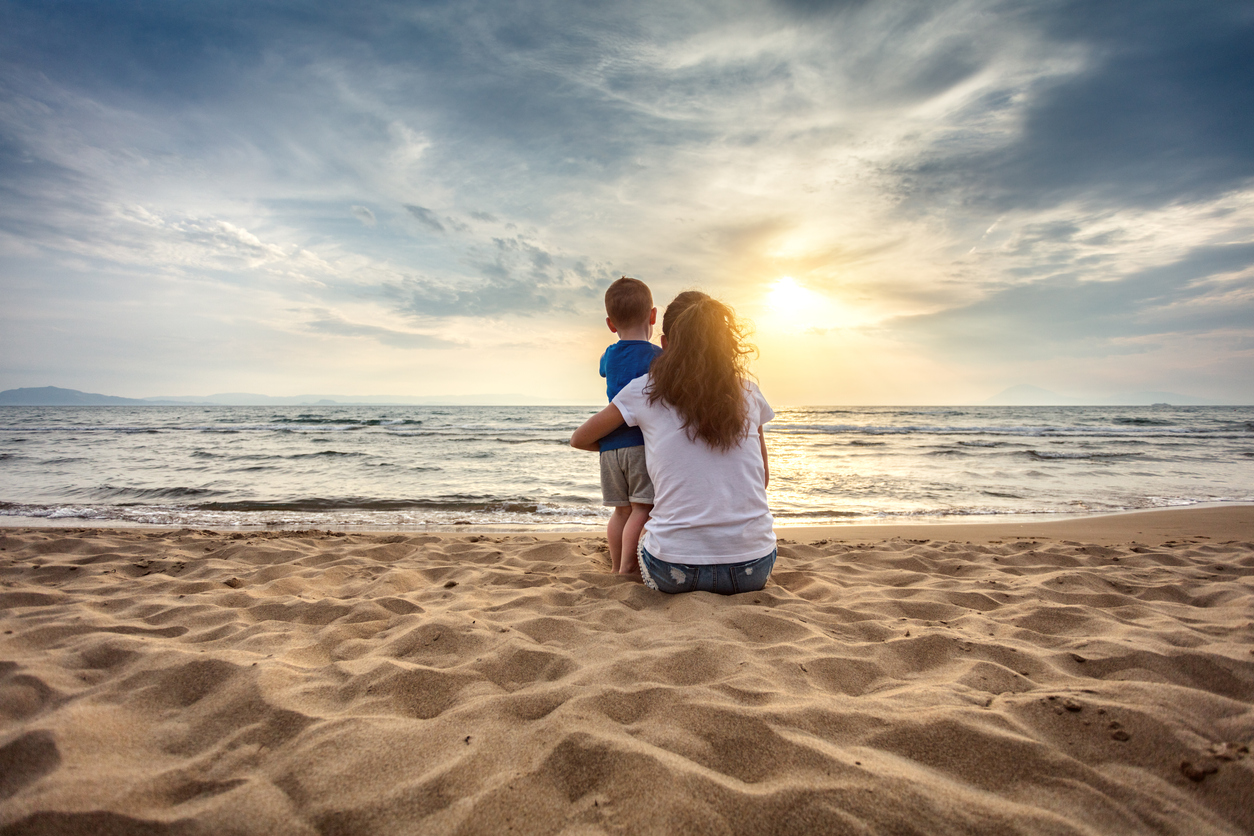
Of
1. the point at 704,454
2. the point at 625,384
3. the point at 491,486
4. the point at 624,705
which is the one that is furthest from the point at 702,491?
the point at 491,486

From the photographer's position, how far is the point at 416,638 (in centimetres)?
240

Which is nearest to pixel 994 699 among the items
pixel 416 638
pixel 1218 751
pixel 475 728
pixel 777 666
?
pixel 1218 751

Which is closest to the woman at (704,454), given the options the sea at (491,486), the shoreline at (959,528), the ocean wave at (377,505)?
the shoreline at (959,528)

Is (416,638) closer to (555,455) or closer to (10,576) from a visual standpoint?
(10,576)

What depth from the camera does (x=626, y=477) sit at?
3.32 meters

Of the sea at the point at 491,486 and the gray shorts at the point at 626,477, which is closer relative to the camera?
the gray shorts at the point at 626,477

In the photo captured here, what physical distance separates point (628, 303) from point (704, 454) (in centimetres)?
105

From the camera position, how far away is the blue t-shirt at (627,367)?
10.7 ft

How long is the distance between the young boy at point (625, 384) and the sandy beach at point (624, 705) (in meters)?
0.49

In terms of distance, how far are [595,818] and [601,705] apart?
19.0 inches

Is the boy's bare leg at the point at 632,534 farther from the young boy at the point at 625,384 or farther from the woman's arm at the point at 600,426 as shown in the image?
the woman's arm at the point at 600,426

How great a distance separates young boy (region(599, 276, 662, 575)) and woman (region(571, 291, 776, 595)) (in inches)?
11.8

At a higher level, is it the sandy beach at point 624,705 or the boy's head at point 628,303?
the boy's head at point 628,303

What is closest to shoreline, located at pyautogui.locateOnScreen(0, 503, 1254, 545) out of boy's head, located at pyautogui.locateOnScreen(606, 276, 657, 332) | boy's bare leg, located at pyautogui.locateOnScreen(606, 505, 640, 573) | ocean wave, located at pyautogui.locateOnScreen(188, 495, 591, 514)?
ocean wave, located at pyautogui.locateOnScreen(188, 495, 591, 514)
